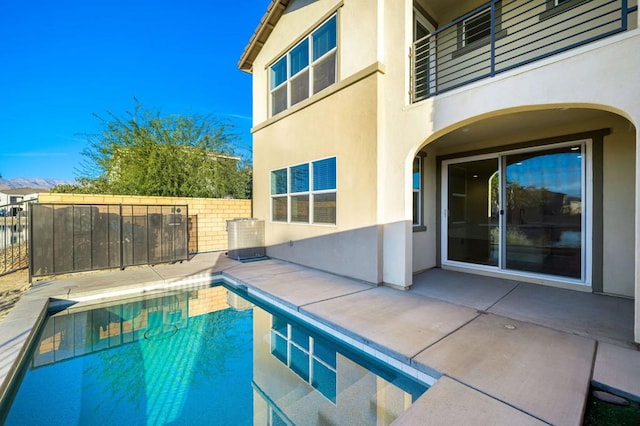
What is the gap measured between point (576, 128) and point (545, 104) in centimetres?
213

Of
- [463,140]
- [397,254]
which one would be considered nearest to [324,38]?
[463,140]

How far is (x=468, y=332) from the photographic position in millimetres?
3146

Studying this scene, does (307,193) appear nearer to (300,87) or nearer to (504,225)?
(300,87)

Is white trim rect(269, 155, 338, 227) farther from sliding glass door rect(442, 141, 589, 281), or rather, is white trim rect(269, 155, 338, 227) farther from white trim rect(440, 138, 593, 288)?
sliding glass door rect(442, 141, 589, 281)

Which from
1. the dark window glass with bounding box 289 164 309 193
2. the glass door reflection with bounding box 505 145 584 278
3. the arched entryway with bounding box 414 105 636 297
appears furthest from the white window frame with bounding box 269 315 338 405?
the glass door reflection with bounding box 505 145 584 278

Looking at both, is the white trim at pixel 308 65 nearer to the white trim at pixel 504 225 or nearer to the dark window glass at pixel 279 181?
the dark window glass at pixel 279 181

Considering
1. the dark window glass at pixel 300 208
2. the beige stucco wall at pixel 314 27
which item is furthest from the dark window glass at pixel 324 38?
the dark window glass at pixel 300 208

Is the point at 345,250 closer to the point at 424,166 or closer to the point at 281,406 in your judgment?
the point at 424,166

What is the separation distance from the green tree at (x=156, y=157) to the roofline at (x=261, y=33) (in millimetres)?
2598

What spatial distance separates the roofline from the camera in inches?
294

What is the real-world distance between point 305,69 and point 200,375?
6.76 m

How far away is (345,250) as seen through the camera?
5.66 meters

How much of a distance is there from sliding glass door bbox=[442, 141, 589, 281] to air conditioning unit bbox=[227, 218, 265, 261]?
5017 mm

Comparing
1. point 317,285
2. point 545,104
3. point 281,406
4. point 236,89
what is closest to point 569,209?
point 545,104
